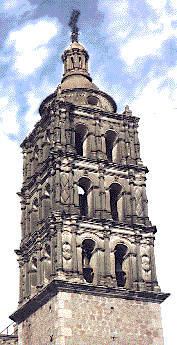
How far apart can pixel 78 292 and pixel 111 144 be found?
12864mm

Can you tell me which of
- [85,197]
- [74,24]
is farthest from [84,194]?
[74,24]

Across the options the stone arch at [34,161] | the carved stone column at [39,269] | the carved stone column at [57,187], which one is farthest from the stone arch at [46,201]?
the stone arch at [34,161]

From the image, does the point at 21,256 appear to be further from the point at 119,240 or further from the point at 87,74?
the point at 87,74

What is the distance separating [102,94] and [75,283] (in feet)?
53.3

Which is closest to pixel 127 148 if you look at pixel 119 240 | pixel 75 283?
pixel 119 240

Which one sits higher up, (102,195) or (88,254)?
(102,195)

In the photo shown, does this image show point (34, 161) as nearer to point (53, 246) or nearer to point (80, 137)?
point (80, 137)

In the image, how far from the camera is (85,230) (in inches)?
1807

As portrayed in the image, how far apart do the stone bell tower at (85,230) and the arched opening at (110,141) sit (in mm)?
70

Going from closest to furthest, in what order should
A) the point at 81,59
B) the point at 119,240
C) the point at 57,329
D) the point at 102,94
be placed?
the point at 57,329
the point at 119,240
the point at 102,94
the point at 81,59

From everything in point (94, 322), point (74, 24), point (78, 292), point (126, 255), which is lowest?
point (94, 322)

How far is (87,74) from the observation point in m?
56.1

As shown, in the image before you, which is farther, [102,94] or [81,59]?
[81,59]

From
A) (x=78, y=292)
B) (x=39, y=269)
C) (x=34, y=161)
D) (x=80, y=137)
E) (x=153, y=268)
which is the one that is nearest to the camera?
(x=78, y=292)
